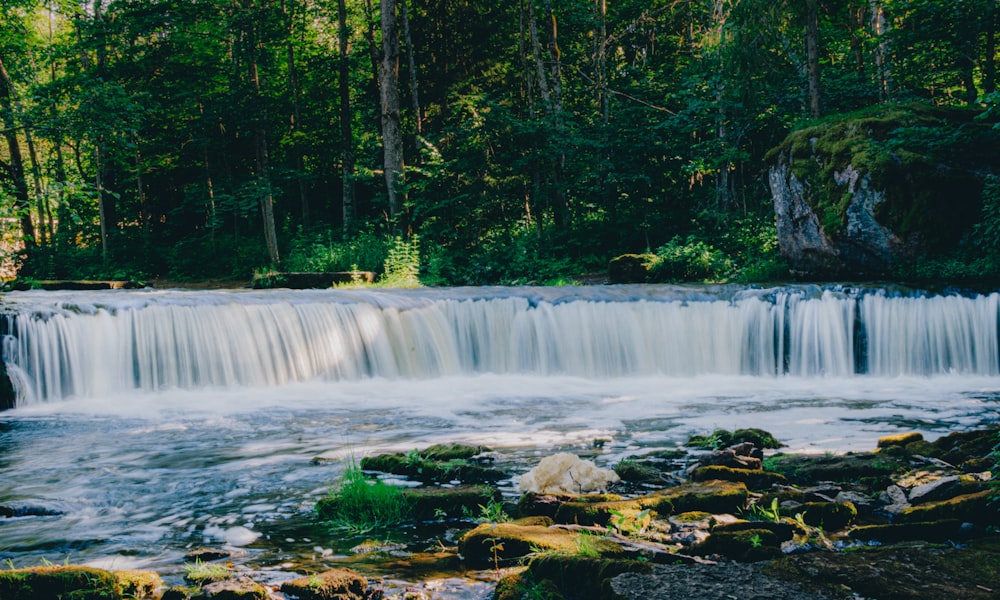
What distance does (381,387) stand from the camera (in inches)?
487

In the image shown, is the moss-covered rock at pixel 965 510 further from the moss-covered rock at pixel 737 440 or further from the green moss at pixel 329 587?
the green moss at pixel 329 587

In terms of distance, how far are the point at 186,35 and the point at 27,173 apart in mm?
11979

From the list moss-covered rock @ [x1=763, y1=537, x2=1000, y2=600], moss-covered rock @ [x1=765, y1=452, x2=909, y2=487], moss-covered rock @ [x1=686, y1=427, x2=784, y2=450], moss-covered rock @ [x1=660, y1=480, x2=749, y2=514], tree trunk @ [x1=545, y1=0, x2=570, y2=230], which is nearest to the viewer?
moss-covered rock @ [x1=763, y1=537, x2=1000, y2=600]

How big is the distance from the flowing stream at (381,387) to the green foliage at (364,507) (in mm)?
176

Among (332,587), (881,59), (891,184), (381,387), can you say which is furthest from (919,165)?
(332,587)

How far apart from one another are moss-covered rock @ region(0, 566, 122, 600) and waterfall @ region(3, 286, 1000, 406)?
8547 mm

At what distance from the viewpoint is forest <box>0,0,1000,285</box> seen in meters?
18.7

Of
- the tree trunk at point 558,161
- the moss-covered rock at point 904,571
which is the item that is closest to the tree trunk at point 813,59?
the tree trunk at point 558,161

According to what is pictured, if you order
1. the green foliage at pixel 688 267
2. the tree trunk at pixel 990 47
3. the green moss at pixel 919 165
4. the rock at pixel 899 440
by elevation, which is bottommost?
the rock at pixel 899 440

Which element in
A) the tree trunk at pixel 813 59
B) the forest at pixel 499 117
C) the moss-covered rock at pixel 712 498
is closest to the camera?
the moss-covered rock at pixel 712 498

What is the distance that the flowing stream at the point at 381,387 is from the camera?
585cm

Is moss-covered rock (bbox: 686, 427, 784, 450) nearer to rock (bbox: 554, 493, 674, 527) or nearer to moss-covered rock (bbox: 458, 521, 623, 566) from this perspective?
rock (bbox: 554, 493, 674, 527)

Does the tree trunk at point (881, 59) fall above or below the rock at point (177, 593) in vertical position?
above

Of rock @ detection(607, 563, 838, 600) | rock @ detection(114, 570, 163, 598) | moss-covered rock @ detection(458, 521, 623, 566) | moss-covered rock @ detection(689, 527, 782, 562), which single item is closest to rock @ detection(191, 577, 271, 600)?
rock @ detection(114, 570, 163, 598)
